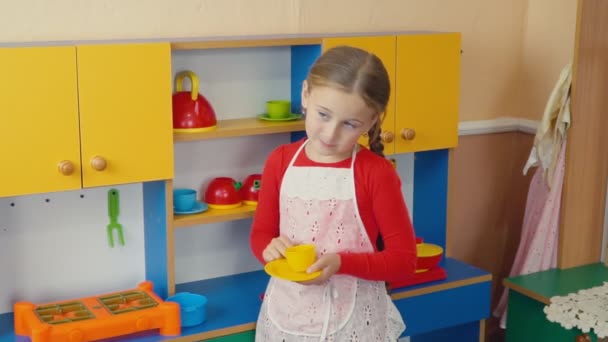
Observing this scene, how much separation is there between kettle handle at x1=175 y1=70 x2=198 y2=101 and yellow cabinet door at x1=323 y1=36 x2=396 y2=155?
1.18ft

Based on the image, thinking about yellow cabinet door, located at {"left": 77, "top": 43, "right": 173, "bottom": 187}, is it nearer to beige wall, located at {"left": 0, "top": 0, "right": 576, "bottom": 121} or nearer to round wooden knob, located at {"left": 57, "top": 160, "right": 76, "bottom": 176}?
round wooden knob, located at {"left": 57, "top": 160, "right": 76, "bottom": 176}

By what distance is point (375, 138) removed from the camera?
195cm

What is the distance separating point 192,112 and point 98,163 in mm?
297

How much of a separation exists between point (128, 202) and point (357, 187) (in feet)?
2.31

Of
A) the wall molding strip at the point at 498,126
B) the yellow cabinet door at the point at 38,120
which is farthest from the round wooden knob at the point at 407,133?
the yellow cabinet door at the point at 38,120

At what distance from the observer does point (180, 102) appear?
2156 millimetres

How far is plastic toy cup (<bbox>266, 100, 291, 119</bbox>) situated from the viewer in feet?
7.62

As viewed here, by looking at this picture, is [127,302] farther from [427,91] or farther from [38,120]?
[427,91]

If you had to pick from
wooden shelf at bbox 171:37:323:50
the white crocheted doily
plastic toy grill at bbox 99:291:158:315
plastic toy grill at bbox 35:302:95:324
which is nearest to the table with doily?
the white crocheted doily

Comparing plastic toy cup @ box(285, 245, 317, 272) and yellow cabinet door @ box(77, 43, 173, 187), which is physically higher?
yellow cabinet door @ box(77, 43, 173, 187)

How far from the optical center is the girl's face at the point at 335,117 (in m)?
1.74

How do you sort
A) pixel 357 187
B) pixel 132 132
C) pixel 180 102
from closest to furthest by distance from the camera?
pixel 357 187 < pixel 132 132 < pixel 180 102

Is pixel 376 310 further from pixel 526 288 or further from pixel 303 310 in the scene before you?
pixel 526 288

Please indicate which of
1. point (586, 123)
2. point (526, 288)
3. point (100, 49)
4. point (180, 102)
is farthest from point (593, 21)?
point (100, 49)
